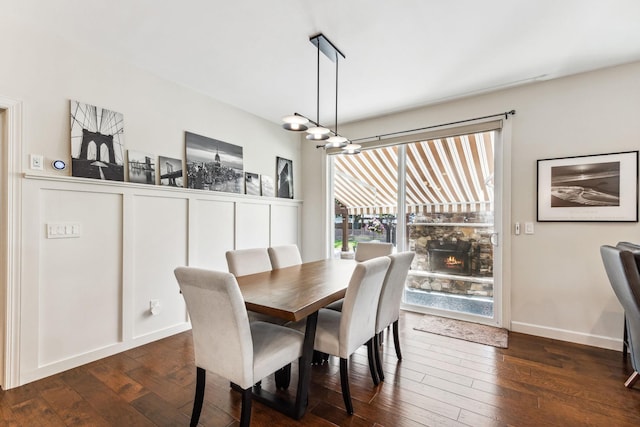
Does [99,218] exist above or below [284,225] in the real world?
above

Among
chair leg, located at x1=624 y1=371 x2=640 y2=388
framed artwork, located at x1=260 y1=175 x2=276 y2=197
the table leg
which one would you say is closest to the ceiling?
framed artwork, located at x1=260 y1=175 x2=276 y2=197

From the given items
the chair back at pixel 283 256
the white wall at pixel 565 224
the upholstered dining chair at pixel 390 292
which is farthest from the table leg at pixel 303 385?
the white wall at pixel 565 224

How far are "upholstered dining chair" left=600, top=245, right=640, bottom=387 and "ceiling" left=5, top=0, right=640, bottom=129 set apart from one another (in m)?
1.63

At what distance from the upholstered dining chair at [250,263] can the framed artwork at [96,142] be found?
1260 mm

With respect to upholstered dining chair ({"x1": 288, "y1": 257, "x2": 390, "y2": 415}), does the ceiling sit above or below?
above

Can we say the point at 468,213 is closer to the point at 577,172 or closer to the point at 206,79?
the point at 577,172

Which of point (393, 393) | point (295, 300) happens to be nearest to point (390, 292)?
point (393, 393)

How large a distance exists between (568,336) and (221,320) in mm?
3300

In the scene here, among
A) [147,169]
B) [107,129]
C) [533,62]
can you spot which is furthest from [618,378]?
[107,129]

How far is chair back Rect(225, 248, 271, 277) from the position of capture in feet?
7.95

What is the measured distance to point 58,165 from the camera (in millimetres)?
2254

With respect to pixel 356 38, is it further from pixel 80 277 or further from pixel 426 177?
pixel 80 277

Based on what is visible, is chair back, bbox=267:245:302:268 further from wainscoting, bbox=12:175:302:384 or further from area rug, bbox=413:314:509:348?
area rug, bbox=413:314:509:348

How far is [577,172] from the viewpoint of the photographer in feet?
9.24
